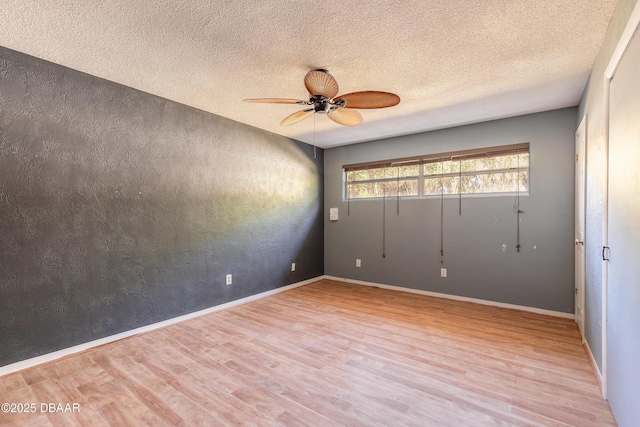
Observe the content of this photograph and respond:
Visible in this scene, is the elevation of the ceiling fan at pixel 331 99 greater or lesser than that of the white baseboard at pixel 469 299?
greater

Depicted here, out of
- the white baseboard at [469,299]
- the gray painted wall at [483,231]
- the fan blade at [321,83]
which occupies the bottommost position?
the white baseboard at [469,299]

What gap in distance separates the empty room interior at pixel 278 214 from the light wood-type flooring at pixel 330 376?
0.02m

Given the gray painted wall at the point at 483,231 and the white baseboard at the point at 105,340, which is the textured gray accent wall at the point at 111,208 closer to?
the white baseboard at the point at 105,340

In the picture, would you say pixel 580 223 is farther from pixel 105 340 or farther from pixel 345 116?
pixel 105 340

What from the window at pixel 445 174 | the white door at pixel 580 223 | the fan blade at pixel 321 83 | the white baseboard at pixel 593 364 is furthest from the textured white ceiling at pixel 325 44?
the white baseboard at pixel 593 364

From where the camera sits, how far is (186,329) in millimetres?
3000

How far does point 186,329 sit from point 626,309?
3360mm

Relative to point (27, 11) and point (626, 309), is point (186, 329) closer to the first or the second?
point (27, 11)

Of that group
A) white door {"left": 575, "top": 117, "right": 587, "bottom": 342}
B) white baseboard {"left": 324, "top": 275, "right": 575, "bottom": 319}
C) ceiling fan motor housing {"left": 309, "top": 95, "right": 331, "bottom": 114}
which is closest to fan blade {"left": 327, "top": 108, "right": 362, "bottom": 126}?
ceiling fan motor housing {"left": 309, "top": 95, "right": 331, "bottom": 114}

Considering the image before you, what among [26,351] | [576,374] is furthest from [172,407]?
[576,374]

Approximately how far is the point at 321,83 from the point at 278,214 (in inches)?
102

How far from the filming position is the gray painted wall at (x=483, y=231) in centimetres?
338

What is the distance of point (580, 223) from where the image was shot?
296cm

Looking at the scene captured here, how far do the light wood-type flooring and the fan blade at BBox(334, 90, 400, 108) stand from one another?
6.84 feet
